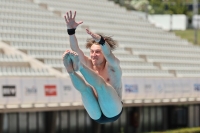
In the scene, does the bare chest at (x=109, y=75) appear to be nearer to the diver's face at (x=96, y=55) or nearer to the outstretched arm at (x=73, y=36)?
the diver's face at (x=96, y=55)

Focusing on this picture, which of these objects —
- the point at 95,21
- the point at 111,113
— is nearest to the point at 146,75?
the point at 95,21

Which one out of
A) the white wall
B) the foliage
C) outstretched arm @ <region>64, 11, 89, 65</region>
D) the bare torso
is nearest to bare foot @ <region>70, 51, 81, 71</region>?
outstretched arm @ <region>64, 11, 89, 65</region>

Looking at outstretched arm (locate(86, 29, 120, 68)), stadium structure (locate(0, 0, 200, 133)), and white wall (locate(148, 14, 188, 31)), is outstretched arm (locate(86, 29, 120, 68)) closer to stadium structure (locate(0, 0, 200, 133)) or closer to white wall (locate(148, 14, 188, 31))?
stadium structure (locate(0, 0, 200, 133))

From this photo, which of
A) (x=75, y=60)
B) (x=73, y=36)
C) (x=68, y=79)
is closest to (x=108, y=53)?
(x=73, y=36)

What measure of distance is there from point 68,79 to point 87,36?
10511mm

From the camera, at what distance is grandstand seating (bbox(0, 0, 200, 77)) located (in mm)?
37625

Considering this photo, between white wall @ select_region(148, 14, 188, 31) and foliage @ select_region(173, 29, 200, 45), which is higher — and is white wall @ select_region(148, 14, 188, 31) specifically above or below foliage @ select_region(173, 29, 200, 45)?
above

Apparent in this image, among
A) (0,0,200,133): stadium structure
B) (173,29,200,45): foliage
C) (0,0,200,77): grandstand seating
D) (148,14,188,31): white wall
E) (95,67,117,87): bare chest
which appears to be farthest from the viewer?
(148,14,188,31): white wall

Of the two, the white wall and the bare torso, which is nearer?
the bare torso

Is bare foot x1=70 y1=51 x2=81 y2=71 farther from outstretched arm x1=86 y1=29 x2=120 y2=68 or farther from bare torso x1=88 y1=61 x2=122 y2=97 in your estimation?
bare torso x1=88 y1=61 x2=122 y2=97

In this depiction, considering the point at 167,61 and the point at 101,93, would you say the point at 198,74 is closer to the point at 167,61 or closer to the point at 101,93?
the point at 167,61

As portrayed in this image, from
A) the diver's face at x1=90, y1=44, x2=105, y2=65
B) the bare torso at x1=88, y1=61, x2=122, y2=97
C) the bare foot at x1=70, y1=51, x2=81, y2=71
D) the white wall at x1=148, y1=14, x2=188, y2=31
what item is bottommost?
the white wall at x1=148, y1=14, x2=188, y2=31

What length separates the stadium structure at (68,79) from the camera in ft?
110

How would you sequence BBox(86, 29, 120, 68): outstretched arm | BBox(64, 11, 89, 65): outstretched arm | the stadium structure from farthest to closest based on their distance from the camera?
the stadium structure < BBox(86, 29, 120, 68): outstretched arm < BBox(64, 11, 89, 65): outstretched arm
